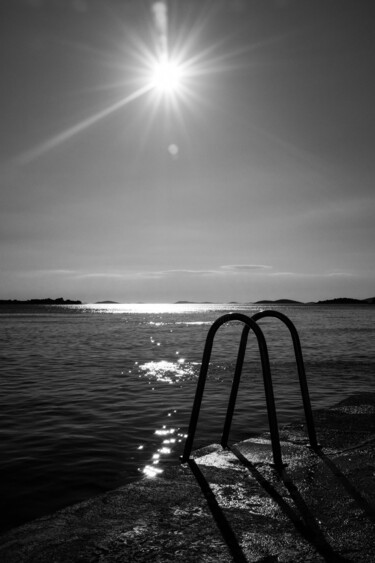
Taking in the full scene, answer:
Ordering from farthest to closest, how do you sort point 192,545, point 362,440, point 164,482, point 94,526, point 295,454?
point 362,440, point 295,454, point 164,482, point 94,526, point 192,545

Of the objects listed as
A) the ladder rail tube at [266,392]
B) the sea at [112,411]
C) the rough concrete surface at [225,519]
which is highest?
the ladder rail tube at [266,392]

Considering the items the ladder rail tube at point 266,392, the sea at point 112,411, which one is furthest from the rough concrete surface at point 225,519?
the sea at point 112,411

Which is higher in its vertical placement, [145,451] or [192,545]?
[192,545]

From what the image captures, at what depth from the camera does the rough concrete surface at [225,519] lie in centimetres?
289

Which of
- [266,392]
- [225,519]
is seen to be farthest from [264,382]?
[225,519]

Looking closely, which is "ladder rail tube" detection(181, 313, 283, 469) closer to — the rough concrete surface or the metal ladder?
the metal ladder

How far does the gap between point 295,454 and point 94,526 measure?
2639 millimetres

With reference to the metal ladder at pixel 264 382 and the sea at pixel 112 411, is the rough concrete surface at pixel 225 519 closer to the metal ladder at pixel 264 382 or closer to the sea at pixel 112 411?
the metal ladder at pixel 264 382

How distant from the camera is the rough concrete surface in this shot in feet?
9.48

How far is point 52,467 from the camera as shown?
5.82 m

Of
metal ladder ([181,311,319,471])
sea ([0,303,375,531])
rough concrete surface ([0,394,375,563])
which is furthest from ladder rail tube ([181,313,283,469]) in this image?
A: sea ([0,303,375,531])

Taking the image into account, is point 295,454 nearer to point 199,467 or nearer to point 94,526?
point 199,467

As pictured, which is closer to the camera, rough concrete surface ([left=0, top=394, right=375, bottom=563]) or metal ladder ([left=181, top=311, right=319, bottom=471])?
rough concrete surface ([left=0, top=394, right=375, bottom=563])

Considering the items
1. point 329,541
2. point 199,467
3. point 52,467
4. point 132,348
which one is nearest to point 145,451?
point 52,467
